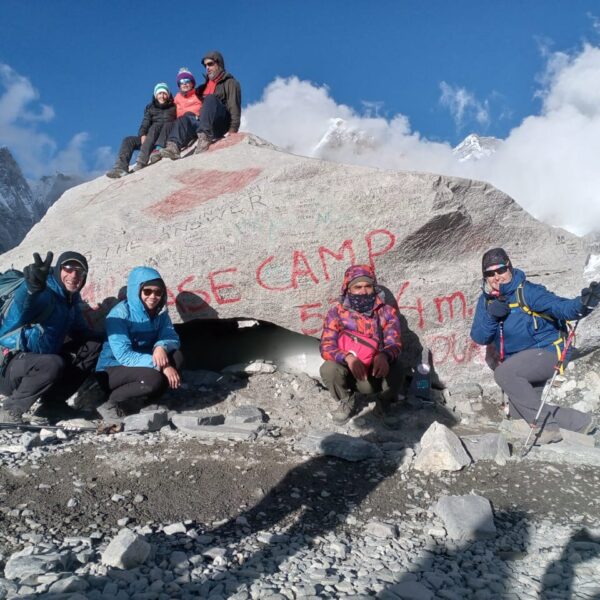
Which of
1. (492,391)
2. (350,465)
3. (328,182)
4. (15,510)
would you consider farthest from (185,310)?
(492,391)

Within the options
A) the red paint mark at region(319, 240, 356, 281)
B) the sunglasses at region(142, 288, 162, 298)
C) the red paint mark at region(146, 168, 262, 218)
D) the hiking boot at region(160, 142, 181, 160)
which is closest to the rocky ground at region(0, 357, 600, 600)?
the sunglasses at region(142, 288, 162, 298)

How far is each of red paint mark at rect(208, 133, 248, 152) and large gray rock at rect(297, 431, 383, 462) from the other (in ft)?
17.2

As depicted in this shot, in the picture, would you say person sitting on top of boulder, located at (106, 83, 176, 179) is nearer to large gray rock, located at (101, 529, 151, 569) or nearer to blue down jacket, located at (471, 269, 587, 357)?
blue down jacket, located at (471, 269, 587, 357)

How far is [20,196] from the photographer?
1644 inches

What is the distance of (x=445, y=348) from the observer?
21.6ft

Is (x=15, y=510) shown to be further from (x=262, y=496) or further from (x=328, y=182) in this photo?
(x=328, y=182)

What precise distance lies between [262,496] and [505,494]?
1.93 metres

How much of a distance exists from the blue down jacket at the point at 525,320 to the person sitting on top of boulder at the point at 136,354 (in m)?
3.33

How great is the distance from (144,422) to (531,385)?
158 inches

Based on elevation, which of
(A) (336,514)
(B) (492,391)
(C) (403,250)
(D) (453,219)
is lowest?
(A) (336,514)

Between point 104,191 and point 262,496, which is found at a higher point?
point 104,191

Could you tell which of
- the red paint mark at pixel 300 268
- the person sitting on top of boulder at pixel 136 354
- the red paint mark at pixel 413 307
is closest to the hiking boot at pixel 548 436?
the red paint mark at pixel 413 307

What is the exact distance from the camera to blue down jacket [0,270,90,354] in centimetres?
501

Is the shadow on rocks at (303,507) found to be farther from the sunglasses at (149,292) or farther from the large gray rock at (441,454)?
the sunglasses at (149,292)
